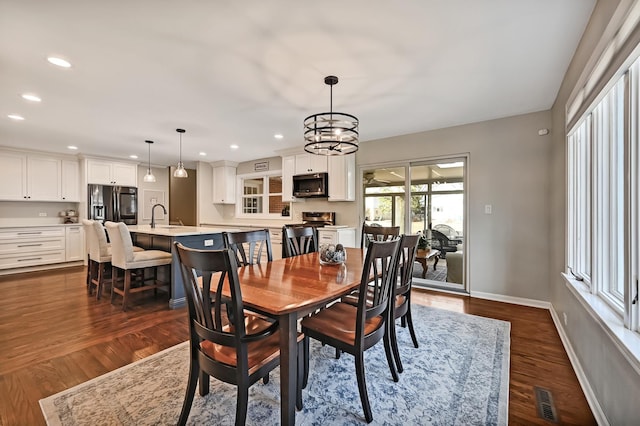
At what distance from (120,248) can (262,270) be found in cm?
242

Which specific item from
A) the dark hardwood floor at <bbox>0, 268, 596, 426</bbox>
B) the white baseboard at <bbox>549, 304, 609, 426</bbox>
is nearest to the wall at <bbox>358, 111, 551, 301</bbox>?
the dark hardwood floor at <bbox>0, 268, 596, 426</bbox>

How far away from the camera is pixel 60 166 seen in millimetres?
5863

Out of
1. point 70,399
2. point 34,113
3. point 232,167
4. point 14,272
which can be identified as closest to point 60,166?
point 14,272

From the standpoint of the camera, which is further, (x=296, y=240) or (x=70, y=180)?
(x=70, y=180)

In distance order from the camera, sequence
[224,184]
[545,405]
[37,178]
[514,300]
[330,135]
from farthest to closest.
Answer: [224,184]
[37,178]
[514,300]
[330,135]
[545,405]

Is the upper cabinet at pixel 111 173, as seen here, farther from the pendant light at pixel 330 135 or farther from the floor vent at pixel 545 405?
the floor vent at pixel 545 405

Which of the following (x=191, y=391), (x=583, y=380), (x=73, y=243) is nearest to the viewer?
(x=191, y=391)

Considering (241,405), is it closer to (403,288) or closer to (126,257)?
(403,288)

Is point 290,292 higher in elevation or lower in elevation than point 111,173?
lower

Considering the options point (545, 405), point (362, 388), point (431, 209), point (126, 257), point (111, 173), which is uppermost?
point (111, 173)

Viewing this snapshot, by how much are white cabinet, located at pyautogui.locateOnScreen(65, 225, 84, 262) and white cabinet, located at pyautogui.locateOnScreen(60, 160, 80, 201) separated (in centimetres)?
66

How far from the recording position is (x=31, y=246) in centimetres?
538

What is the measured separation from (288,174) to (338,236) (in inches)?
71.1

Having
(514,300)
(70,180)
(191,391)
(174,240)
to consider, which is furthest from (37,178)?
(514,300)
